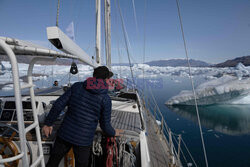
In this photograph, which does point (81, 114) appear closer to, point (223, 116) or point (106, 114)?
point (106, 114)

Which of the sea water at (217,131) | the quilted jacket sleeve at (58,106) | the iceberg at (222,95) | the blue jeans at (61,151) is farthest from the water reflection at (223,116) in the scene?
the quilted jacket sleeve at (58,106)

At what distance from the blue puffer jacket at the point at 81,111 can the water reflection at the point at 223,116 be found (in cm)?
1344

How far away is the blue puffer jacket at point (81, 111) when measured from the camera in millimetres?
1499

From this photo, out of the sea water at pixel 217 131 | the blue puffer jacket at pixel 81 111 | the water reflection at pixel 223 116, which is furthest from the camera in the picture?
the water reflection at pixel 223 116

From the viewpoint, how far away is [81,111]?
1.50 meters

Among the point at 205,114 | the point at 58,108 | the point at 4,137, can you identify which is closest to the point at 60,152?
the point at 58,108

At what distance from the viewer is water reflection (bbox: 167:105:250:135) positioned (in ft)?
39.2

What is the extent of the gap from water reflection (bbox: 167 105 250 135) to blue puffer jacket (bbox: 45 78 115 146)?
44.1 feet

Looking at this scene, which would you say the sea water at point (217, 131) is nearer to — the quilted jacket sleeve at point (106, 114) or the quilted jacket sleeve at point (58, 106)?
the quilted jacket sleeve at point (58, 106)

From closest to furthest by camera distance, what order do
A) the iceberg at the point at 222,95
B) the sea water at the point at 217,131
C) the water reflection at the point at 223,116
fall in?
the sea water at the point at 217,131
the water reflection at the point at 223,116
the iceberg at the point at 222,95

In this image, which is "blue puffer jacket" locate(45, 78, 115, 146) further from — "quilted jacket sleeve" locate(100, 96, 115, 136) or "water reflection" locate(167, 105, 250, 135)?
"water reflection" locate(167, 105, 250, 135)

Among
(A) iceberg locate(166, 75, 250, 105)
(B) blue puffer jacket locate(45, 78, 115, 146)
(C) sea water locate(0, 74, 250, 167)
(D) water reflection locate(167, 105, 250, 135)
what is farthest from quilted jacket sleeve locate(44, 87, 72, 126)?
(A) iceberg locate(166, 75, 250, 105)

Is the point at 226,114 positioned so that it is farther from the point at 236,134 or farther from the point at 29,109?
the point at 29,109

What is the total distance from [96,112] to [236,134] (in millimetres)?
13662
